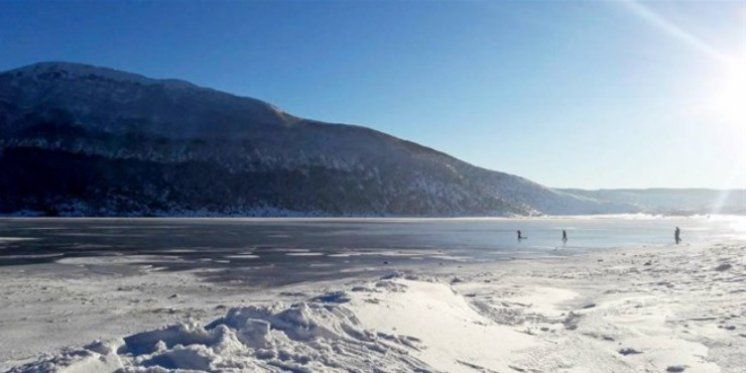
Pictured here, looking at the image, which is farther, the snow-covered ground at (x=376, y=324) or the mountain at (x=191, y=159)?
the mountain at (x=191, y=159)

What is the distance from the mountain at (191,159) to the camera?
340ft

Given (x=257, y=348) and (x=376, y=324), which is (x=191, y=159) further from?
(x=257, y=348)

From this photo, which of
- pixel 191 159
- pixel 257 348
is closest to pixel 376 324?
pixel 257 348

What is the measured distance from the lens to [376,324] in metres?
9.59

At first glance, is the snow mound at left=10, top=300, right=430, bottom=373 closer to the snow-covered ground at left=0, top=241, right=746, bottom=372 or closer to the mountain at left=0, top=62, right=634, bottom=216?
the snow-covered ground at left=0, top=241, right=746, bottom=372

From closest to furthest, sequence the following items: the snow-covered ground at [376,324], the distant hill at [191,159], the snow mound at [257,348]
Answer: the snow mound at [257,348]
the snow-covered ground at [376,324]
the distant hill at [191,159]

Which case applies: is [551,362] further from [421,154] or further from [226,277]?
[421,154]

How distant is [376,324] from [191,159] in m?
117

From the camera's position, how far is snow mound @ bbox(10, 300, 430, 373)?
274 inches

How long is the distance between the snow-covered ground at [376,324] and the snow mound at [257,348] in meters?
0.02

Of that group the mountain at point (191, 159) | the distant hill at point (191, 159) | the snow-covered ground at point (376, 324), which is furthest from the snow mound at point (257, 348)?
the mountain at point (191, 159)

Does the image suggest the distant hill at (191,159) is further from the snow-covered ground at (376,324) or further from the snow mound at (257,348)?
the snow mound at (257,348)

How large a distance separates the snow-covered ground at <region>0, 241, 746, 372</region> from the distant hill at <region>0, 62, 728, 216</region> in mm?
87937

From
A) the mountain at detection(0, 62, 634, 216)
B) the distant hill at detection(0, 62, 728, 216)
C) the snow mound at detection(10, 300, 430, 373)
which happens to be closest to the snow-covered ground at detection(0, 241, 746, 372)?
the snow mound at detection(10, 300, 430, 373)
